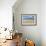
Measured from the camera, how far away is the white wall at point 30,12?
575 cm

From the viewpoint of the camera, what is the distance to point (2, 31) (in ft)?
11.8

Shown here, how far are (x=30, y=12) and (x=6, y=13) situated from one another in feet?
5.43

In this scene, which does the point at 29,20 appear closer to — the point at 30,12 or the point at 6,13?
the point at 30,12

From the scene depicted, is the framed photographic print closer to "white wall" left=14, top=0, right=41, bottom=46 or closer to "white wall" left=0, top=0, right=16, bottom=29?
"white wall" left=14, top=0, right=41, bottom=46

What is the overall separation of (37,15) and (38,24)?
444 mm

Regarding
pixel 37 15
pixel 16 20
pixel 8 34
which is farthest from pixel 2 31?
pixel 37 15

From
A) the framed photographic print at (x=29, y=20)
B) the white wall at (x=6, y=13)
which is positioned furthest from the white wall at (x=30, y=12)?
the white wall at (x=6, y=13)

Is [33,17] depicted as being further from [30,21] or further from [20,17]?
[20,17]

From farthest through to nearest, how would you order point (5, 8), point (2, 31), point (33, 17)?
point (33, 17)
point (5, 8)
point (2, 31)

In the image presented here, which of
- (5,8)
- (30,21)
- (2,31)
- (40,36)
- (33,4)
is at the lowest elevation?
(40,36)

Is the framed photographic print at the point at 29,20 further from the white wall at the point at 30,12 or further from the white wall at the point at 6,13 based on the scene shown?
the white wall at the point at 6,13

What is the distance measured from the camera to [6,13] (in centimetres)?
443

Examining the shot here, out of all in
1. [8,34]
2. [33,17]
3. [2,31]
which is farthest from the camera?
[33,17]

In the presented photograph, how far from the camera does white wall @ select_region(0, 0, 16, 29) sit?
14.4 ft
